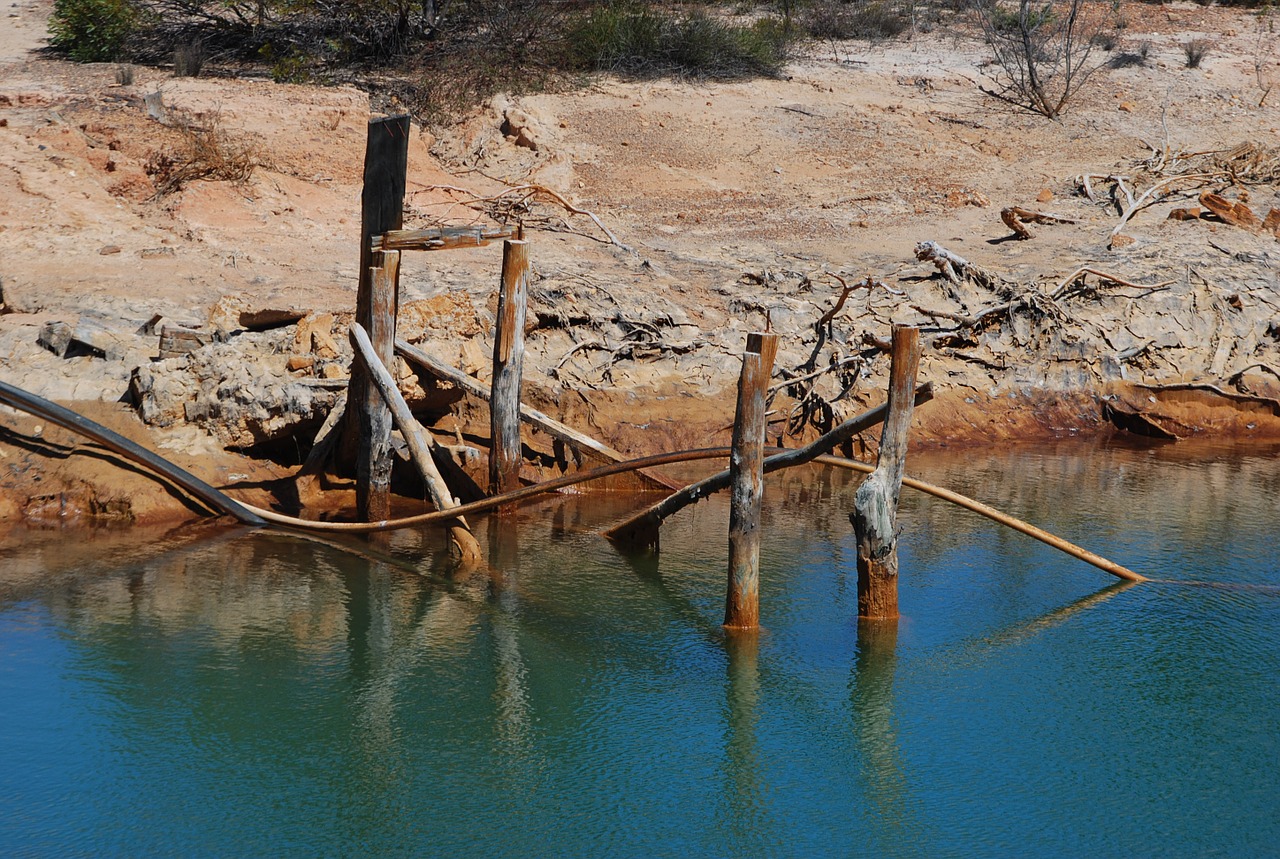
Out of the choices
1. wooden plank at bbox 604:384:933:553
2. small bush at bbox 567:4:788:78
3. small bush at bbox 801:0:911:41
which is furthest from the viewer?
small bush at bbox 801:0:911:41

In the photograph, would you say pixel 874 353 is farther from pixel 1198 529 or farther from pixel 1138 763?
pixel 1138 763

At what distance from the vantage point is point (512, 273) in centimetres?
830

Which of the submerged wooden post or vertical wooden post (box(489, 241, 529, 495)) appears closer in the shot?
the submerged wooden post

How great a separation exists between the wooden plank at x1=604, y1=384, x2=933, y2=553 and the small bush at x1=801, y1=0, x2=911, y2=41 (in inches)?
520

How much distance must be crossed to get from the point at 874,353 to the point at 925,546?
2747 millimetres

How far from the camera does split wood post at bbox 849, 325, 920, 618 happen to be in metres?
6.27

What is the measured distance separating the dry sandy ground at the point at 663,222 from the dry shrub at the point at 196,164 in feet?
0.42

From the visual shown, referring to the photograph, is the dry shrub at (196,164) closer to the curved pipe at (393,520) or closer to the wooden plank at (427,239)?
the curved pipe at (393,520)

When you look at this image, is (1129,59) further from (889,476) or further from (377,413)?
(377,413)

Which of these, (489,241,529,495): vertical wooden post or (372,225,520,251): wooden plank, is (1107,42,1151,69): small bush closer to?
(489,241,529,495): vertical wooden post

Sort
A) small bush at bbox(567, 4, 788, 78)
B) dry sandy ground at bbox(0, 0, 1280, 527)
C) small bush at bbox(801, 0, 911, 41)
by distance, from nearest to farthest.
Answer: dry sandy ground at bbox(0, 0, 1280, 527) → small bush at bbox(567, 4, 788, 78) → small bush at bbox(801, 0, 911, 41)

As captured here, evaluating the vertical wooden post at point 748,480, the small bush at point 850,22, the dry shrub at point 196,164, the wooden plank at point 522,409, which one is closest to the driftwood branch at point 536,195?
the dry shrub at point 196,164

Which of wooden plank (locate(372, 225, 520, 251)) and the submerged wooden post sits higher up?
wooden plank (locate(372, 225, 520, 251))

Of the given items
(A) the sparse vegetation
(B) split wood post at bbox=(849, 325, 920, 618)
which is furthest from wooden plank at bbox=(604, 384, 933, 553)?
(A) the sparse vegetation
